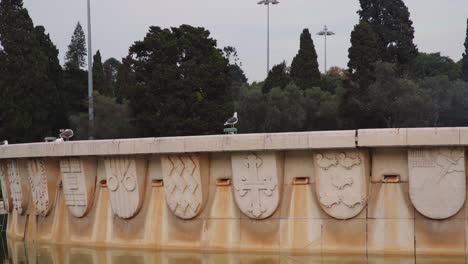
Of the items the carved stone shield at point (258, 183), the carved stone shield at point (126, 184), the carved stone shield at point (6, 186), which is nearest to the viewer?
the carved stone shield at point (258, 183)

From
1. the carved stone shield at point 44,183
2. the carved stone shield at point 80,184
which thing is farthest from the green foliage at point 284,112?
the carved stone shield at point 80,184

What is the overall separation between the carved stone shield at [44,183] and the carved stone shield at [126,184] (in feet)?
6.31

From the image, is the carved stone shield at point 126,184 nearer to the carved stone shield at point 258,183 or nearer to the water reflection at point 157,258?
the water reflection at point 157,258

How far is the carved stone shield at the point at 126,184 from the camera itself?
47.5 feet

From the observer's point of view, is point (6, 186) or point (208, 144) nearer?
point (208, 144)

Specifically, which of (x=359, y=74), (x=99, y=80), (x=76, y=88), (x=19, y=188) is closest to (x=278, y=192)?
(x=19, y=188)

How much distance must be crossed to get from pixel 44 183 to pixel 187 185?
3867 mm

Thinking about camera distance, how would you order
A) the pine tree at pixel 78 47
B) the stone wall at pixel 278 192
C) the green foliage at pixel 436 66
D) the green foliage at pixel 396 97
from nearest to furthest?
the stone wall at pixel 278 192, the green foliage at pixel 396 97, the green foliage at pixel 436 66, the pine tree at pixel 78 47

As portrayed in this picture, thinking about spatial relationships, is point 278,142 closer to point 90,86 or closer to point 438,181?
point 438,181

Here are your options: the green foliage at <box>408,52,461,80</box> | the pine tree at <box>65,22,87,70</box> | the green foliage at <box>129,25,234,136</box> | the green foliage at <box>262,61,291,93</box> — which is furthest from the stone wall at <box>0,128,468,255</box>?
the pine tree at <box>65,22,87,70</box>

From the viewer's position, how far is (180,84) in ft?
135

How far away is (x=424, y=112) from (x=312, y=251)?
30.7 metres

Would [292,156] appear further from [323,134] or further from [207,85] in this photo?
[207,85]

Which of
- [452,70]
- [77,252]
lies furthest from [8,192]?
[452,70]
